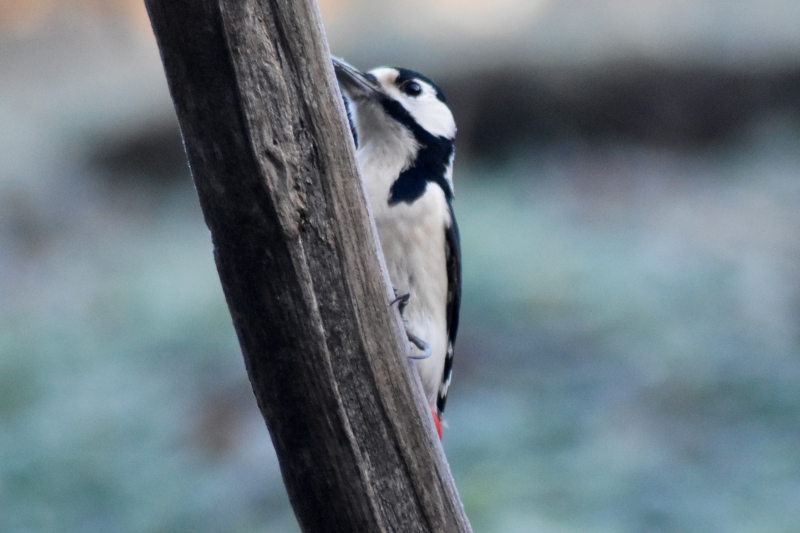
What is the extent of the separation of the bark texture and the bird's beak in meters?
0.72

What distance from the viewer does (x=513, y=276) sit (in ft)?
11.2

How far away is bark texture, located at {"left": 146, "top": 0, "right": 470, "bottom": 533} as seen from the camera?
0.92 metres

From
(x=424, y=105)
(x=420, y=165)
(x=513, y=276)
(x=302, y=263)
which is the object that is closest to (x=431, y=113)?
(x=424, y=105)

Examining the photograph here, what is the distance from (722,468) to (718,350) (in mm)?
439

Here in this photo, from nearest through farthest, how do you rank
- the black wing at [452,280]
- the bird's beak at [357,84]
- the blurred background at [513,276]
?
the bird's beak at [357,84], the black wing at [452,280], the blurred background at [513,276]

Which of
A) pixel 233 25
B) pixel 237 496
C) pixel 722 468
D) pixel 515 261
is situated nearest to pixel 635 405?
pixel 722 468

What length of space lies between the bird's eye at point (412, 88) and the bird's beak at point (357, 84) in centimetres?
6

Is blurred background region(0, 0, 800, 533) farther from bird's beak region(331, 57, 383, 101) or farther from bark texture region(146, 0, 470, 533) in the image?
bark texture region(146, 0, 470, 533)

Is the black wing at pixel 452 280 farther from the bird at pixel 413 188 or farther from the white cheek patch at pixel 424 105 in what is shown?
the white cheek patch at pixel 424 105

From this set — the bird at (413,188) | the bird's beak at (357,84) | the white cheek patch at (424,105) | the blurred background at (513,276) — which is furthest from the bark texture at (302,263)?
the blurred background at (513,276)

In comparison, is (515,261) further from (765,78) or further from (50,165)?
(50,165)

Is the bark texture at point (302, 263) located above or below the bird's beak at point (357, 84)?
below

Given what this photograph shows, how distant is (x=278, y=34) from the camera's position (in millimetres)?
936

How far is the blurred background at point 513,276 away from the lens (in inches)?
116
